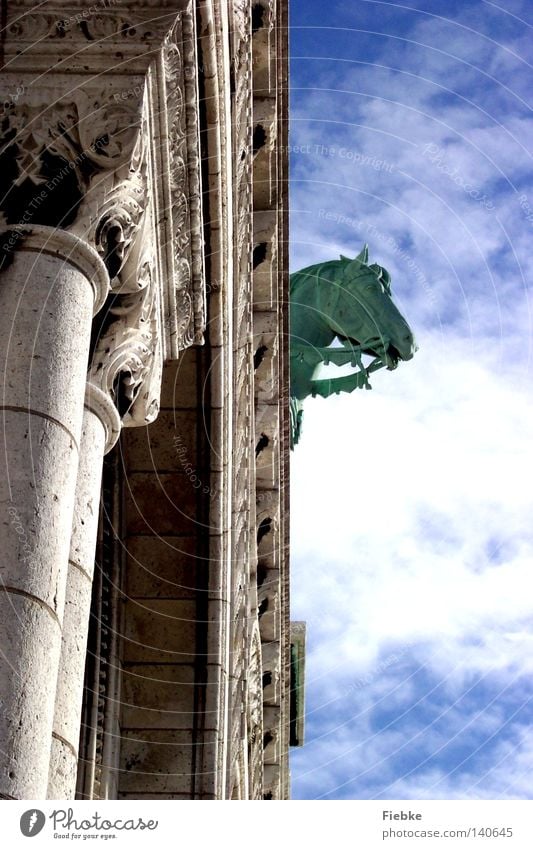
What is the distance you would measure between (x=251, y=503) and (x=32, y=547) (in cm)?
969

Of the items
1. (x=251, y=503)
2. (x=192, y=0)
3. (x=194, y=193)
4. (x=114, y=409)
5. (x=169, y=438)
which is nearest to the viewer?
(x=114, y=409)

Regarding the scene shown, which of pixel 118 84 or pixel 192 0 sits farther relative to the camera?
pixel 192 0

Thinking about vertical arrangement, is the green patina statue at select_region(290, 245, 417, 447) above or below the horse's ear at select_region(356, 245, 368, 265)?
below

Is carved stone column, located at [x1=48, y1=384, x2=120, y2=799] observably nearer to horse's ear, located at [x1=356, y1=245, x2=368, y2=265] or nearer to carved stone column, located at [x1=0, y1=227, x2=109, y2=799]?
carved stone column, located at [x1=0, y1=227, x2=109, y2=799]

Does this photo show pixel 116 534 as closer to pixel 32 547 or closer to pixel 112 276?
pixel 112 276

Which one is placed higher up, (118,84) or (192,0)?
(192,0)

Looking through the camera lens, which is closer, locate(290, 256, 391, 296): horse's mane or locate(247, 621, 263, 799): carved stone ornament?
locate(247, 621, 263, 799): carved stone ornament

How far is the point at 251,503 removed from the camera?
56.4 ft

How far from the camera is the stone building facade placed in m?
7.93

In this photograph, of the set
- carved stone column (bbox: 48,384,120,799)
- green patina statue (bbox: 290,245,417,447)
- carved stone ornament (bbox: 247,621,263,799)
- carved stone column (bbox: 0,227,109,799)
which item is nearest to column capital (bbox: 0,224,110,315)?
carved stone column (bbox: 0,227,109,799)

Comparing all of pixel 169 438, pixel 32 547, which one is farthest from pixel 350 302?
pixel 32 547

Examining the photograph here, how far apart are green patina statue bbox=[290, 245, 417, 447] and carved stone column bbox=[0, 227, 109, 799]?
550 inches
